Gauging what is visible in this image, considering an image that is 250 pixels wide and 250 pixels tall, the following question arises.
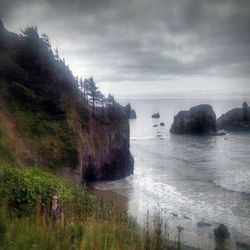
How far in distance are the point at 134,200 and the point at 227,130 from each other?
9499 cm

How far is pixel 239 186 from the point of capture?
43438mm

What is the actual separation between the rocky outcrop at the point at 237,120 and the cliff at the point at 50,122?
78.8 m

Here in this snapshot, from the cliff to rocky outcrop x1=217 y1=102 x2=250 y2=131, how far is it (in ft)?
259

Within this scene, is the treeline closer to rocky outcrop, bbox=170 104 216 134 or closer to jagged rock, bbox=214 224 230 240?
jagged rock, bbox=214 224 230 240

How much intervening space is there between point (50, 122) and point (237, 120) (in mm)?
99528

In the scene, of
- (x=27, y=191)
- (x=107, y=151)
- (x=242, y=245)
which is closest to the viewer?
(x=27, y=191)

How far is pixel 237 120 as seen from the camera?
128 metres

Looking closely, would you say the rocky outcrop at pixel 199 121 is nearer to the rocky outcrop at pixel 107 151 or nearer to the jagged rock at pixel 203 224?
the rocky outcrop at pixel 107 151

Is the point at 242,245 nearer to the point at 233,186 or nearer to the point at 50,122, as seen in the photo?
the point at 233,186

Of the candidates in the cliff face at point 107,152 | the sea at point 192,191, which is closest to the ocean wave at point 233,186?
the sea at point 192,191

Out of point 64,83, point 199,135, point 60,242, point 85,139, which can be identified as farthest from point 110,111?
point 199,135

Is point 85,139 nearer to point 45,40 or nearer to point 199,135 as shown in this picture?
point 45,40

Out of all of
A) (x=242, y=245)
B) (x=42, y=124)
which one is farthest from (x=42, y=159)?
(x=242, y=245)

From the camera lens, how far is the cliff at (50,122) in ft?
112
